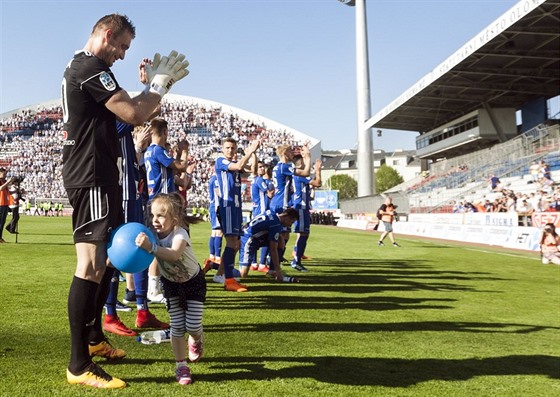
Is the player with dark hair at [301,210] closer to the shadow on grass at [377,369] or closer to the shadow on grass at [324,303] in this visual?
the shadow on grass at [324,303]

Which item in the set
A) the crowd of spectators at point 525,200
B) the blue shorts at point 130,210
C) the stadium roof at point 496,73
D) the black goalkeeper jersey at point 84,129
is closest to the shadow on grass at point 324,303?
the blue shorts at point 130,210

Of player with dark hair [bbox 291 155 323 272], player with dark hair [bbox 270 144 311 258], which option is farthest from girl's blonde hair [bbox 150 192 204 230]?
player with dark hair [bbox 291 155 323 272]

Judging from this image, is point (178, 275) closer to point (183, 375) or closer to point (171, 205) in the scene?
point (171, 205)

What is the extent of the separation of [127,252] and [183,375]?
92 centimetres

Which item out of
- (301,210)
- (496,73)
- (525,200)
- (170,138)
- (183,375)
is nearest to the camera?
(183,375)

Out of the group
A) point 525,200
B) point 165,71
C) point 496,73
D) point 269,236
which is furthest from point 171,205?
point 496,73

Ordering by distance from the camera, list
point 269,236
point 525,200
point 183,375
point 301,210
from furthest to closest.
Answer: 1. point 525,200
2. point 301,210
3. point 269,236
4. point 183,375

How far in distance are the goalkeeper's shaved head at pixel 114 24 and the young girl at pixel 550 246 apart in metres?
13.2

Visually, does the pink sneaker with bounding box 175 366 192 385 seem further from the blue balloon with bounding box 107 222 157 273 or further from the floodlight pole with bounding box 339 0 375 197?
the floodlight pole with bounding box 339 0 375 197

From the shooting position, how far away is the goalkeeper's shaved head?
134 inches

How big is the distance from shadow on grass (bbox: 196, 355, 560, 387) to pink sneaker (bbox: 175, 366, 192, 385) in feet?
0.34

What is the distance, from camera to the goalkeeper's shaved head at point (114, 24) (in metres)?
3.41

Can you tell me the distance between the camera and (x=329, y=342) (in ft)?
15.2

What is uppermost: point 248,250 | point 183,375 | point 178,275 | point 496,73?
point 496,73
